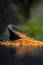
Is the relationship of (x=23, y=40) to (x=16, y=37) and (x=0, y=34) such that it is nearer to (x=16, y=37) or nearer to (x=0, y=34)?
(x=16, y=37)

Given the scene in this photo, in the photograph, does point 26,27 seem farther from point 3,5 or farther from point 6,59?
point 6,59

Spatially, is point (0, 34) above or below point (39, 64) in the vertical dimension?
above

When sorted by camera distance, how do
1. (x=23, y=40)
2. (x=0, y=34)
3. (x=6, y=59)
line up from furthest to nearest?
(x=0, y=34) → (x=23, y=40) → (x=6, y=59)

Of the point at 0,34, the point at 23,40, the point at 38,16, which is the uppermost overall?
the point at 38,16

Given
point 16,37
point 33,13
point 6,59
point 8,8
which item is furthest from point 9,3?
point 6,59

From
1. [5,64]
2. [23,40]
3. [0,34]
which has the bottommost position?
[5,64]

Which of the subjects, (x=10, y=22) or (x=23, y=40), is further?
(x=10, y=22)

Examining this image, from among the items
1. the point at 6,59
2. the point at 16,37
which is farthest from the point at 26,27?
the point at 6,59

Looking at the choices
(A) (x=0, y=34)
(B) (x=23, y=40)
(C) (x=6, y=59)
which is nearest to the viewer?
(C) (x=6, y=59)

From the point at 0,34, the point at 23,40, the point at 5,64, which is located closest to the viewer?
the point at 5,64
